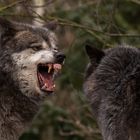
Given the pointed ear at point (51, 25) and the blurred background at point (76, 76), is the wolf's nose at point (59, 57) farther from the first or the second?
the blurred background at point (76, 76)

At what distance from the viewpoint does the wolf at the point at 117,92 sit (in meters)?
7.78

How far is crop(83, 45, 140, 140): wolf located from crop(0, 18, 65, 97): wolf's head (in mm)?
669

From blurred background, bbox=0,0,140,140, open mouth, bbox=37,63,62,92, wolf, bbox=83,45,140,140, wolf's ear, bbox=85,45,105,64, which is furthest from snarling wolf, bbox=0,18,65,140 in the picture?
blurred background, bbox=0,0,140,140

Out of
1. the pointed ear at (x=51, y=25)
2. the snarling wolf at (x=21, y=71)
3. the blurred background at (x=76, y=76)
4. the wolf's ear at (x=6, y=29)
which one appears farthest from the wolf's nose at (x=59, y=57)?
the blurred background at (x=76, y=76)

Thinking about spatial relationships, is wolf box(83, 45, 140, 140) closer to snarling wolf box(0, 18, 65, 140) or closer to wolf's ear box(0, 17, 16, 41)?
snarling wolf box(0, 18, 65, 140)

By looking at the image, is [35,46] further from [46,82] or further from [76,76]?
[76,76]

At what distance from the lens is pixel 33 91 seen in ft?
29.5

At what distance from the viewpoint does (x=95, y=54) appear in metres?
8.56

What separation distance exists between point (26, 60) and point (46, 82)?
42cm

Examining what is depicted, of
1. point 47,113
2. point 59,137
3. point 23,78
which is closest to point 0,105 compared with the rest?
point 23,78

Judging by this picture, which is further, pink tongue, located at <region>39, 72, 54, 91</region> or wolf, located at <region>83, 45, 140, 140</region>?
pink tongue, located at <region>39, 72, 54, 91</region>

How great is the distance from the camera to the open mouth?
29.2 ft

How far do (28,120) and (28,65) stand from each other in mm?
845

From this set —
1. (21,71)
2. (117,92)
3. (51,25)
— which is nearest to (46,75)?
(21,71)
